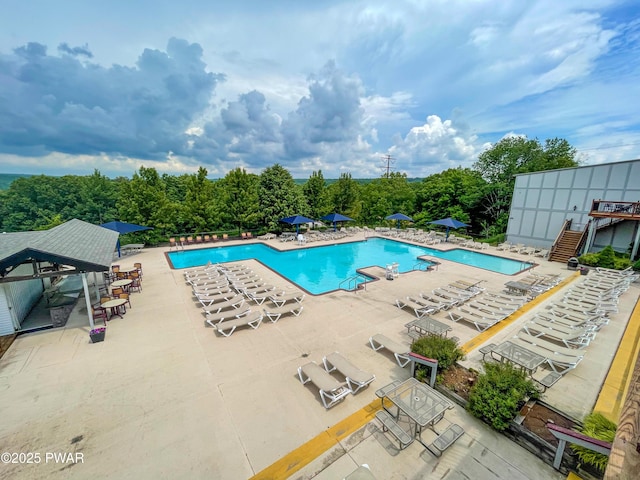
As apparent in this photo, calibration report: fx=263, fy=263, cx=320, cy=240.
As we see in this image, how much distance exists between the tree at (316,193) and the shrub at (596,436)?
22137mm

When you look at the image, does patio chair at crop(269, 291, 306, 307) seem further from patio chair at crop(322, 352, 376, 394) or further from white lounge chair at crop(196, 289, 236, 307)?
patio chair at crop(322, 352, 376, 394)

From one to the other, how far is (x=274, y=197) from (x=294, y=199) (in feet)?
6.18

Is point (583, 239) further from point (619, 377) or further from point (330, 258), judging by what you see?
point (330, 258)

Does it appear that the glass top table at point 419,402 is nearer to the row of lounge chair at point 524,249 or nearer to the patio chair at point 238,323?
the patio chair at point 238,323

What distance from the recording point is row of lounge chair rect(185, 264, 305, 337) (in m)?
7.95

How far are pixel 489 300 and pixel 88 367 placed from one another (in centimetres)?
1181

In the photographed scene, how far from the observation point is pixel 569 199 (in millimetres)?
17172

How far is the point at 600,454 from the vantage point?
11.5 ft

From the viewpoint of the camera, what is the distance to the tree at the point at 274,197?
2247 centimetres

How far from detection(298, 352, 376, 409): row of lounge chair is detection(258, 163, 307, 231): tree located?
1762 centimetres

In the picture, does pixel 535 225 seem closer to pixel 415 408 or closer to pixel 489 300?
pixel 489 300

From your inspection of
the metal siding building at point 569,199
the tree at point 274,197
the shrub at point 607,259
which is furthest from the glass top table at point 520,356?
the tree at point 274,197

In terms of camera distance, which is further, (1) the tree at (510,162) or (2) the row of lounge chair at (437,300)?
(1) the tree at (510,162)

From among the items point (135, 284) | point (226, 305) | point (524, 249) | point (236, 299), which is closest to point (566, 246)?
point (524, 249)
